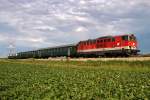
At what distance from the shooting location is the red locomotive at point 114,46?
50031 millimetres

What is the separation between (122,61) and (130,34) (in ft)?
23.0

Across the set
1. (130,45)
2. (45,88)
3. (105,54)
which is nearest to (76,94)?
(45,88)

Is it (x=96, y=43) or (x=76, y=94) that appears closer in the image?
(x=76, y=94)

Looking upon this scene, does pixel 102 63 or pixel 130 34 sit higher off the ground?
pixel 130 34

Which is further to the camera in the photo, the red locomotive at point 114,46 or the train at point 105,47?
the train at point 105,47

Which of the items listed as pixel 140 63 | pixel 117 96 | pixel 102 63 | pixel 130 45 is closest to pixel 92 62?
pixel 102 63

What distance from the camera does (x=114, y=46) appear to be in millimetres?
52062

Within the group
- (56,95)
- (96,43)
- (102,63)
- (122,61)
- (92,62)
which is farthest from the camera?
(96,43)

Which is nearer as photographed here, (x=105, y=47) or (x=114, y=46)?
(x=114, y=46)

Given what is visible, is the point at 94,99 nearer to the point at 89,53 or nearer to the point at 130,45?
the point at 130,45

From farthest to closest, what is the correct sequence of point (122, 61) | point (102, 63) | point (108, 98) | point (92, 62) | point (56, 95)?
1. point (92, 62)
2. point (102, 63)
3. point (122, 61)
4. point (56, 95)
5. point (108, 98)

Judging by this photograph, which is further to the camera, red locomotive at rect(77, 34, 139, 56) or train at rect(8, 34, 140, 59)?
train at rect(8, 34, 140, 59)

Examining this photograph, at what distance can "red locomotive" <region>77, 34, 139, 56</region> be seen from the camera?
5003 cm

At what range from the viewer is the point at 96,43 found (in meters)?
58.0
